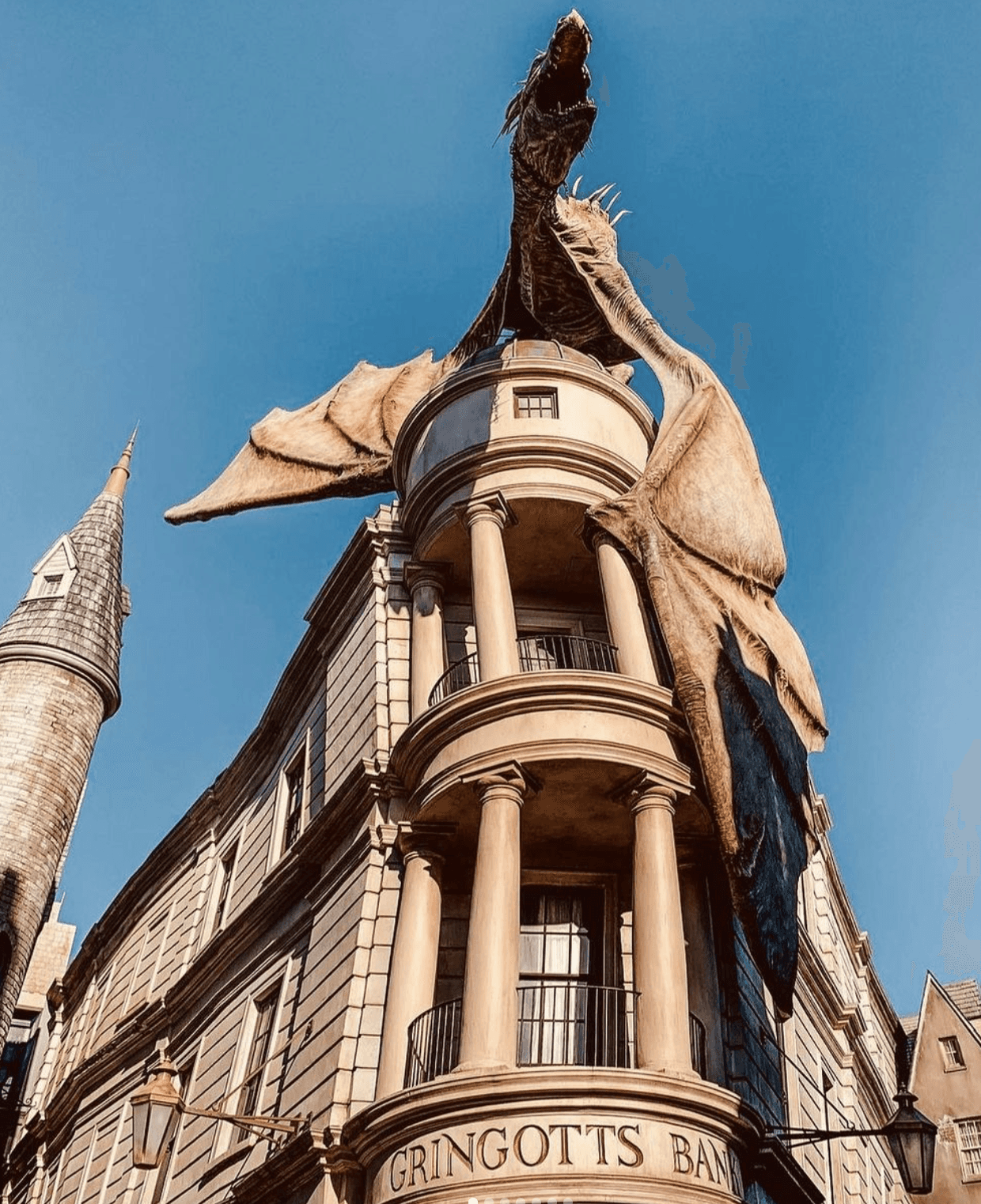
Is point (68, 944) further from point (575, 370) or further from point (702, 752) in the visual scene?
point (702, 752)

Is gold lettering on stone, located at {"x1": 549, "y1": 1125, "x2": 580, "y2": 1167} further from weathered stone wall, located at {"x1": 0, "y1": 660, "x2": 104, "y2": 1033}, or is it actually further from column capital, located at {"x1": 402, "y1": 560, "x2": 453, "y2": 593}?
weathered stone wall, located at {"x1": 0, "y1": 660, "x2": 104, "y2": 1033}

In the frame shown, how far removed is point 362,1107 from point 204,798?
12312 mm

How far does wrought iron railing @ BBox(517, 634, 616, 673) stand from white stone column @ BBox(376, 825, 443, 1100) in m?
3.49

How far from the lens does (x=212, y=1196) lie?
552 inches

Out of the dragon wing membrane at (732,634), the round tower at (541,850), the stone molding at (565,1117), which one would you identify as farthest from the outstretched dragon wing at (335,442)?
the stone molding at (565,1117)

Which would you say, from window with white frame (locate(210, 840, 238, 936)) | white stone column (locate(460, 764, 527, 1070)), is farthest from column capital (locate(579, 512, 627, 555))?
window with white frame (locate(210, 840, 238, 936))

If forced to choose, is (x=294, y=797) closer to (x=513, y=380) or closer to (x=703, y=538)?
(x=513, y=380)

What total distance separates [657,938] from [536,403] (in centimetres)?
911

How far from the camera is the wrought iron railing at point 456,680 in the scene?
1477 cm

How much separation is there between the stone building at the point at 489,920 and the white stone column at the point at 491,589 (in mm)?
47

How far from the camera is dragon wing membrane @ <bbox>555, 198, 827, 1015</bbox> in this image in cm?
1173

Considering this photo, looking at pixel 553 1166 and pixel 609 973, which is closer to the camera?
pixel 553 1166

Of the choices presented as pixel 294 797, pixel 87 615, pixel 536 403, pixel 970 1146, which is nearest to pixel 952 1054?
pixel 970 1146

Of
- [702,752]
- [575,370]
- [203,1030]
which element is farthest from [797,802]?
[203,1030]
